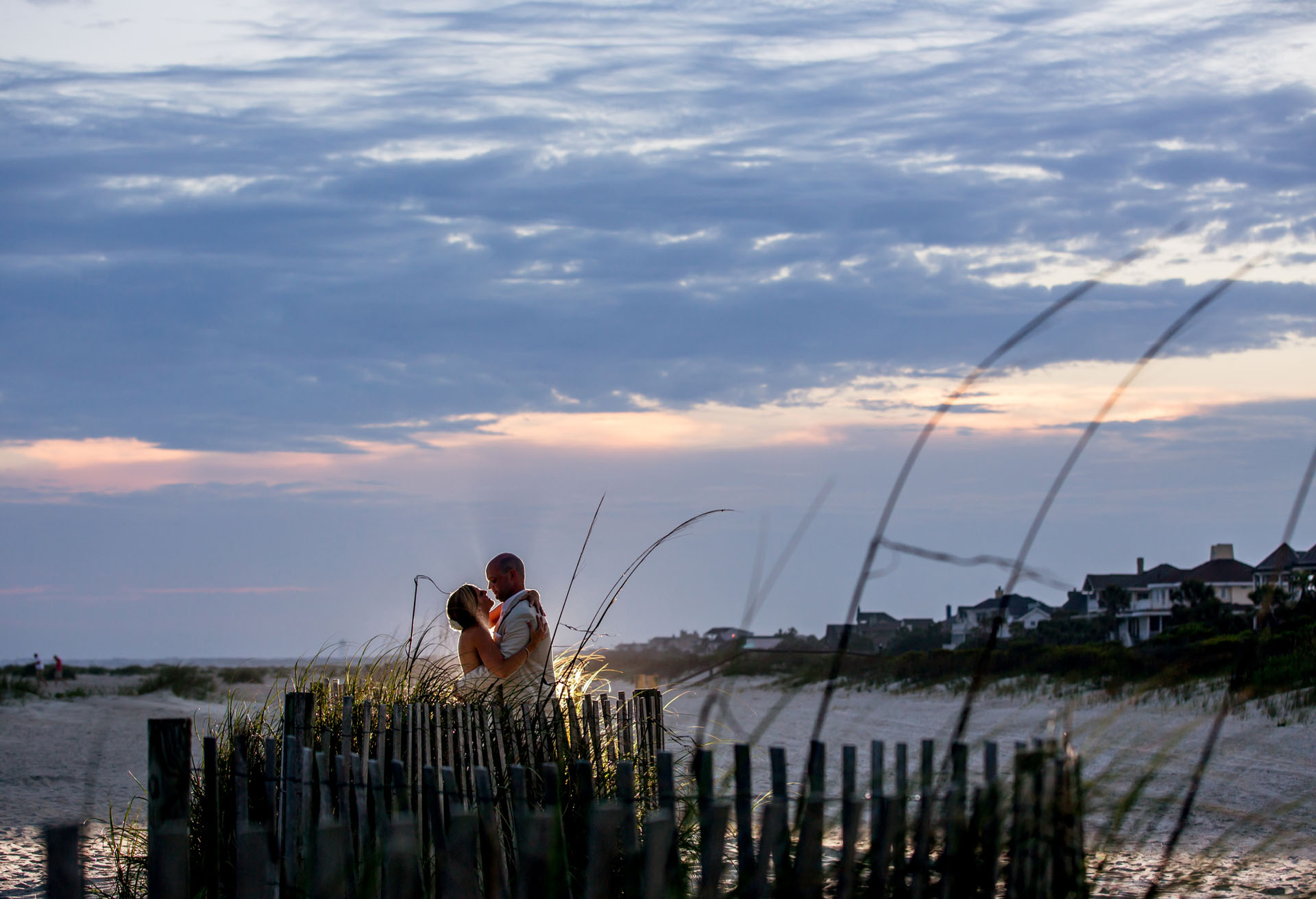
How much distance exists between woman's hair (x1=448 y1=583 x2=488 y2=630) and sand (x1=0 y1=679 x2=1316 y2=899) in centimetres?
96

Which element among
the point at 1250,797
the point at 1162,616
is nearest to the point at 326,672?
the point at 1250,797

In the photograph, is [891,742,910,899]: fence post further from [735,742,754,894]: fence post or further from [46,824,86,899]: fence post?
[46,824,86,899]: fence post

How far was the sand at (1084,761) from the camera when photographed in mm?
2160

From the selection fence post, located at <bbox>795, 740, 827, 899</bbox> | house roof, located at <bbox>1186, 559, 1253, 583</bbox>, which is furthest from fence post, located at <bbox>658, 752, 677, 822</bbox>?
house roof, located at <bbox>1186, 559, 1253, 583</bbox>

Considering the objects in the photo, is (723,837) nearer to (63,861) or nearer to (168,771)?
(63,861)

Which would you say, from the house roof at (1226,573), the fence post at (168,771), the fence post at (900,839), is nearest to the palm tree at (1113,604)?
the house roof at (1226,573)

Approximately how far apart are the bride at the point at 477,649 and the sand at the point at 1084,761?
73cm

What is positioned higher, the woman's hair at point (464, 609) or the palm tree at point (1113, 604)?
the woman's hair at point (464, 609)

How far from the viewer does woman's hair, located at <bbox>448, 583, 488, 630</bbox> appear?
4730mm

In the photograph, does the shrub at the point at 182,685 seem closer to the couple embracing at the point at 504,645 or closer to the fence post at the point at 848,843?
the couple embracing at the point at 504,645

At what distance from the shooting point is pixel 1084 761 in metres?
2.03

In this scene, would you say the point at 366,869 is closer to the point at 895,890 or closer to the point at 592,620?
the point at 895,890

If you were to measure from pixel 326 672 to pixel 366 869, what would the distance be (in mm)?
3386

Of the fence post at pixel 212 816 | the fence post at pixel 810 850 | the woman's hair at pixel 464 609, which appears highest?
the woman's hair at pixel 464 609
